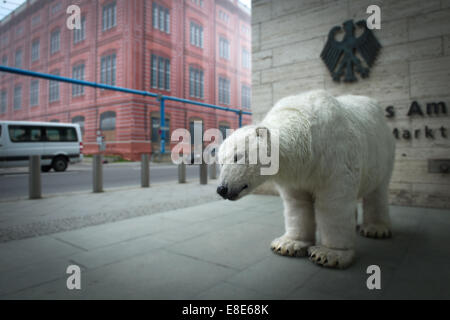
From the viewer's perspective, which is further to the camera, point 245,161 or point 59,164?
point 59,164

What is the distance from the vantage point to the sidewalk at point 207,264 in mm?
1493

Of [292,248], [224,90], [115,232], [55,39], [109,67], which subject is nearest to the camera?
[292,248]

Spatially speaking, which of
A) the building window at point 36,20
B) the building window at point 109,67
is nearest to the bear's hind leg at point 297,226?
the building window at point 36,20

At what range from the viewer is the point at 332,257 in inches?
71.7

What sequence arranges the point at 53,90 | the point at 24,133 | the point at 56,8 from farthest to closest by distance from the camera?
1. the point at 24,133
2. the point at 53,90
3. the point at 56,8

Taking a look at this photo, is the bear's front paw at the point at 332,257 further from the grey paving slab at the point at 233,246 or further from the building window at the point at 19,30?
the building window at the point at 19,30

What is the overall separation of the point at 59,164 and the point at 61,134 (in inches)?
45.0

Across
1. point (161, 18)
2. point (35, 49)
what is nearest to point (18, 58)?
point (35, 49)

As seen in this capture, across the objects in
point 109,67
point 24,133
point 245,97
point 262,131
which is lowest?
point 262,131

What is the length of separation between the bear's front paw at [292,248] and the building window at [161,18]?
2.97m

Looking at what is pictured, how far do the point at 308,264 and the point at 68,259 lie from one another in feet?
6.02

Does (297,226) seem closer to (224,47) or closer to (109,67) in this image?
(109,67)

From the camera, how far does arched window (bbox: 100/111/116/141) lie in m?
5.94
